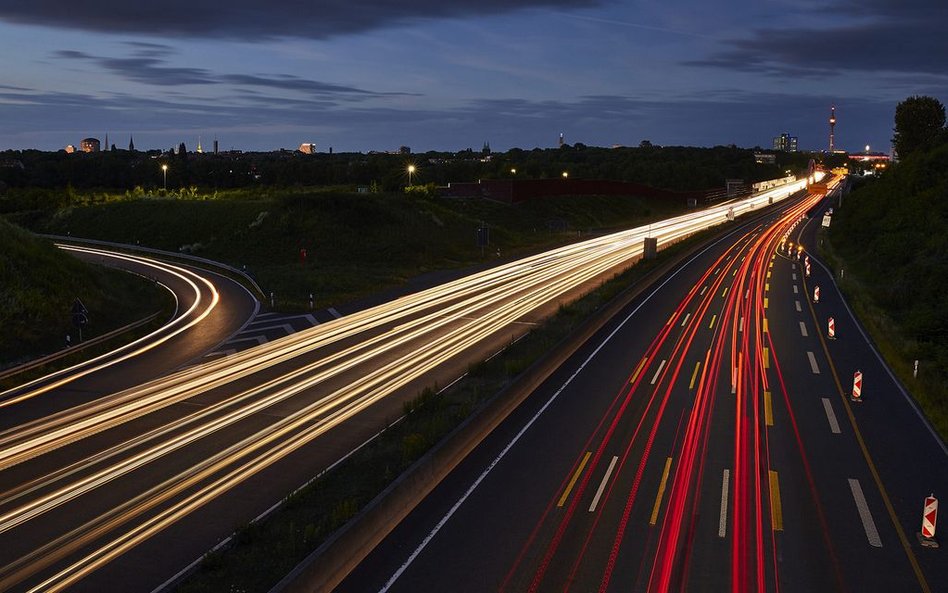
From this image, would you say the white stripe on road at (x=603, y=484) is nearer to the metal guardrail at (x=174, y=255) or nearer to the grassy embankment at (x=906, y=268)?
the grassy embankment at (x=906, y=268)

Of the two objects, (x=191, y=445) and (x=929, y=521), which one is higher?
(x=191, y=445)

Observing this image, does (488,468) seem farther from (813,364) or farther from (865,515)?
(813,364)

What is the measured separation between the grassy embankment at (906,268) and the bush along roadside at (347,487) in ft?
40.8

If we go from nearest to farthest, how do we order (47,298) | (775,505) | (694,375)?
(775,505) < (694,375) < (47,298)

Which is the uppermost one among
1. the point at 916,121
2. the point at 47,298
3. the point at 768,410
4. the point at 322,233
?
the point at 916,121

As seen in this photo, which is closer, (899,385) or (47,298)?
(899,385)

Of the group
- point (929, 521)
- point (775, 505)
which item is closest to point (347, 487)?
point (775, 505)

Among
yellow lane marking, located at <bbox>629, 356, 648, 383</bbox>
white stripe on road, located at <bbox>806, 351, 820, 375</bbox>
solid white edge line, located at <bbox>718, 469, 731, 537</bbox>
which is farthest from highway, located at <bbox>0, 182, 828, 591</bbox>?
white stripe on road, located at <bbox>806, 351, 820, 375</bbox>

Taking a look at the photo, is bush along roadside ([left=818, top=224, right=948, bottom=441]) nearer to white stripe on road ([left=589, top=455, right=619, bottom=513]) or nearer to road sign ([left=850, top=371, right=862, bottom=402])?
road sign ([left=850, top=371, right=862, bottom=402])

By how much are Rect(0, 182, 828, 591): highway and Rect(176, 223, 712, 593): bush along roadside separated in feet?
2.44

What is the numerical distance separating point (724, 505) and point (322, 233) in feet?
155

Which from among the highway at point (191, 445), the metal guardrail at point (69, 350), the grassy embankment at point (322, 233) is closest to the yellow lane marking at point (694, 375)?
the highway at point (191, 445)

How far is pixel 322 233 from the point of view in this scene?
2253 inches

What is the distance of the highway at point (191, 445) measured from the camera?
1212cm
